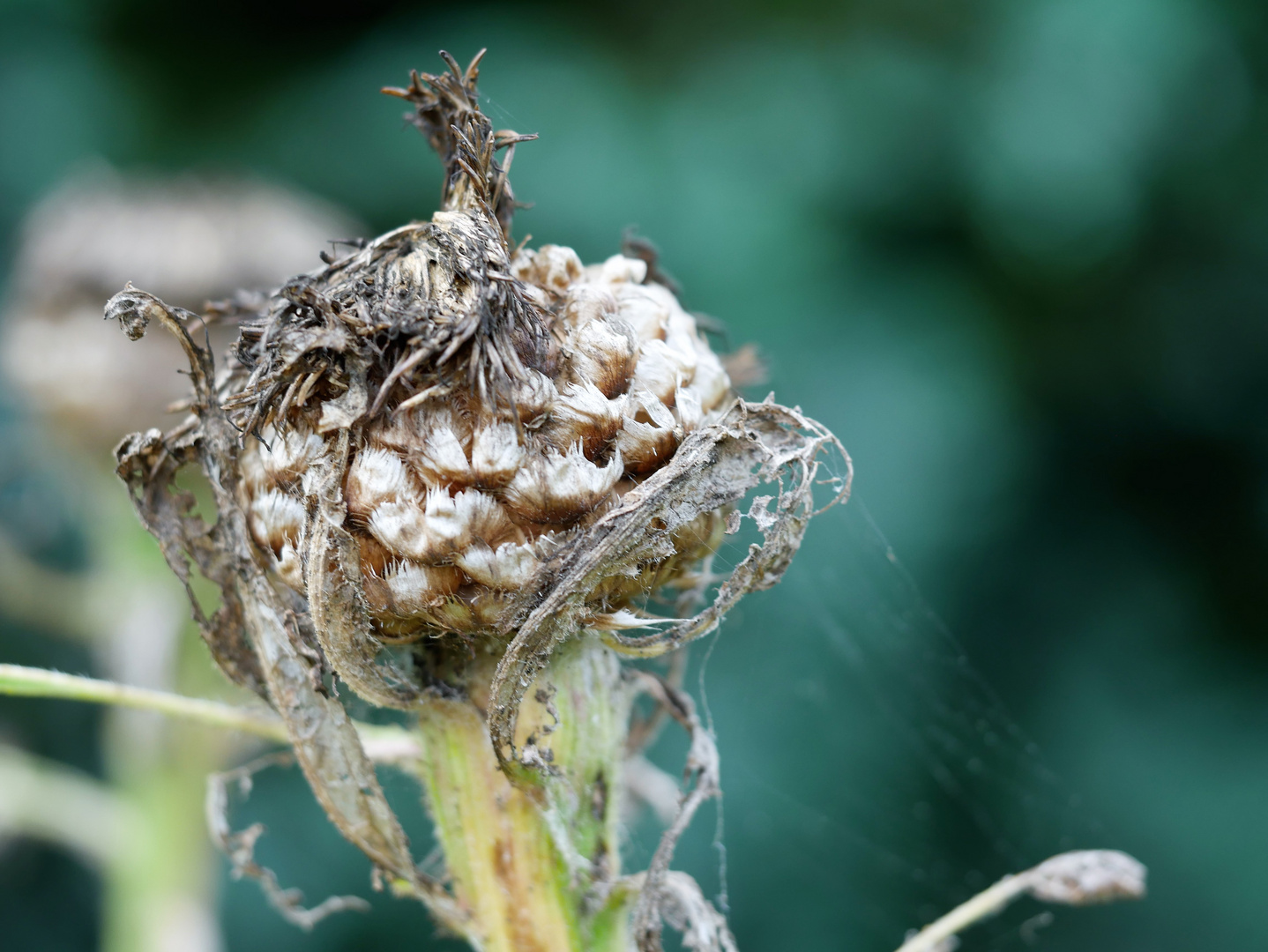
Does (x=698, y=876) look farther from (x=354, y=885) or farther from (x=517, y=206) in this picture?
(x=517, y=206)

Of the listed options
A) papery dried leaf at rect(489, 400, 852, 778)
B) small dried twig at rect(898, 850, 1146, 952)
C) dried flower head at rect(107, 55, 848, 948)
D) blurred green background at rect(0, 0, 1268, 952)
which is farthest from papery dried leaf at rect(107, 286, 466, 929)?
blurred green background at rect(0, 0, 1268, 952)

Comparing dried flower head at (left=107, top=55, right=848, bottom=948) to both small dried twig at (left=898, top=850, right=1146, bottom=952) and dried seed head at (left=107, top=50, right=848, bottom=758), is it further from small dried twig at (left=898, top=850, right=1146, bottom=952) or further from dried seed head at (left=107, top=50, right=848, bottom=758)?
small dried twig at (left=898, top=850, right=1146, bottom=952)

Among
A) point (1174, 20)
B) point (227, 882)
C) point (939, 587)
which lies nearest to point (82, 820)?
point (227, 882)

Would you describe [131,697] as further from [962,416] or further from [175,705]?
[962,416]

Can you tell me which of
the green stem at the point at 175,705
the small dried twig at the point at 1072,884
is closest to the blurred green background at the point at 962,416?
the small dried twig at the point at 1072,884

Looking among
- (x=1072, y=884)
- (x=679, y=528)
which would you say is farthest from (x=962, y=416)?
(x=679, y=528)
